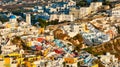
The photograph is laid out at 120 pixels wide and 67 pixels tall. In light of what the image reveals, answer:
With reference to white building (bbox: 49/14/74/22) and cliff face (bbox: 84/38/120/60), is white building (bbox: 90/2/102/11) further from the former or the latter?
cliff face (bbox: 84/38/120/60)

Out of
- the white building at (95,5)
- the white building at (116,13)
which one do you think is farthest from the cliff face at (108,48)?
the white building at (95,5)

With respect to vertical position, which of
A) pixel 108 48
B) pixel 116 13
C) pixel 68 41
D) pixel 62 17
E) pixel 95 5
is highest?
pixel 68 41

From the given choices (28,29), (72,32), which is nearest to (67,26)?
(72,32)

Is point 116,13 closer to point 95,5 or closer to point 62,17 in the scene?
point 95,5

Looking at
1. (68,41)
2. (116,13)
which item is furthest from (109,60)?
(116,13)

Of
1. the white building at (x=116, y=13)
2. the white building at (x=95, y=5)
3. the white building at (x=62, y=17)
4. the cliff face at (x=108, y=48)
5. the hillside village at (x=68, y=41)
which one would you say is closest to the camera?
the hillside village at (x=68, y=41)

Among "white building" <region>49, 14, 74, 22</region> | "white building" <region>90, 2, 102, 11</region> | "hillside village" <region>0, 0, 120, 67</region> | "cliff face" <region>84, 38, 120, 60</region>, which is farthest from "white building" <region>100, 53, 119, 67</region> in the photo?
"white building" <region>90, 2, 102, 11</region>

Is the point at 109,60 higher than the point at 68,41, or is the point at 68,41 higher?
the point at 109,60

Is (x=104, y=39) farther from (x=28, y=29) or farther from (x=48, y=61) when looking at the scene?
(x=48, y=61)

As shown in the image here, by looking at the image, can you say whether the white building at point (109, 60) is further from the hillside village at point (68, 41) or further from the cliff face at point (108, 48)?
the cliff face at point (108, 48)
